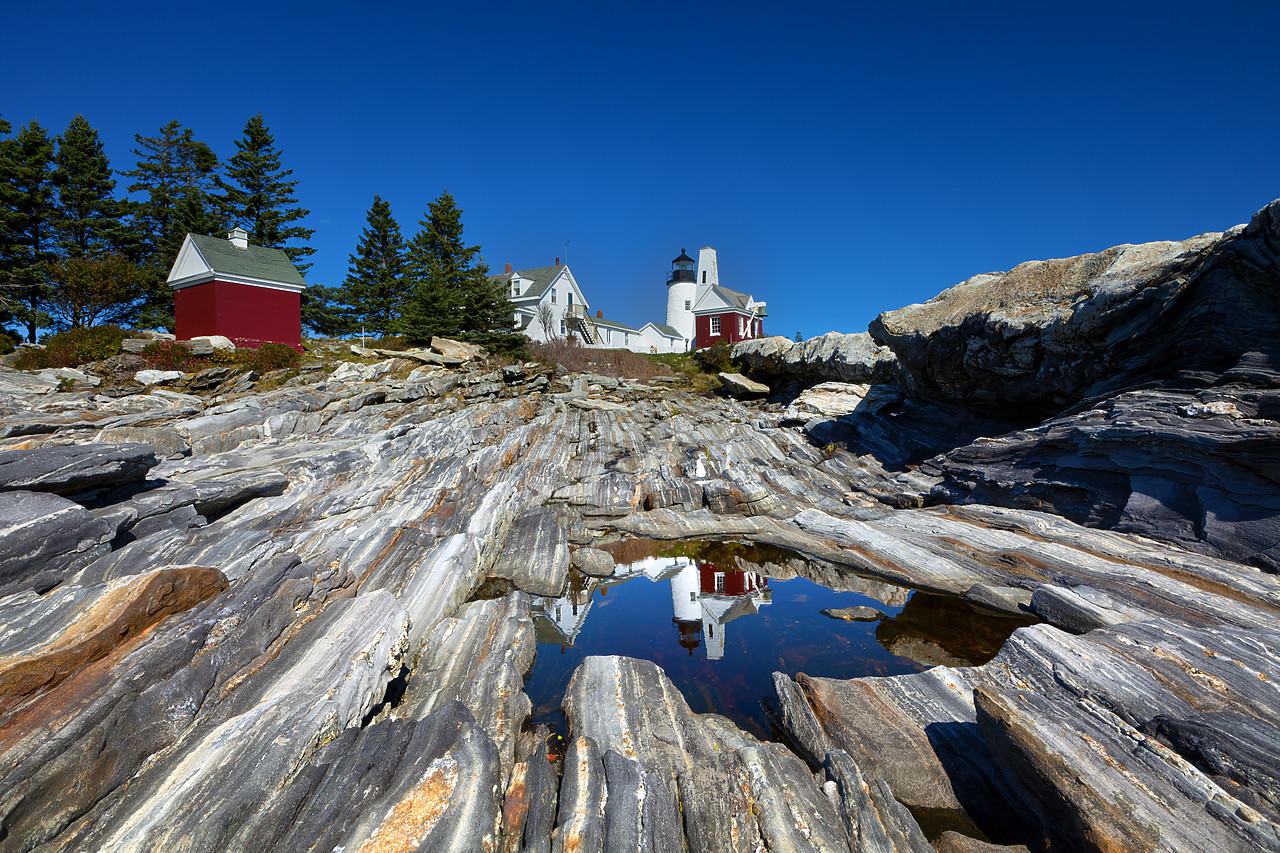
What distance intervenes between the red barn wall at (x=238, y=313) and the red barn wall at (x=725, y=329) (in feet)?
122

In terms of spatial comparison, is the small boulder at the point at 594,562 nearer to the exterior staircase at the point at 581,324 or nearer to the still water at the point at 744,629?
the still water at the point at 744,629

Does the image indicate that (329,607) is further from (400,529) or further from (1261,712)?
(1261,712)

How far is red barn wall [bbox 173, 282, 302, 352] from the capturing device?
99.1ft

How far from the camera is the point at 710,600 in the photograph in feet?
36.5

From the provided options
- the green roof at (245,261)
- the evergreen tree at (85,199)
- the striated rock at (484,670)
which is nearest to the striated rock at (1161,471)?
the striated rock at (484,670)

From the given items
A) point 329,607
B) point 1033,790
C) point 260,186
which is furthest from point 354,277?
point 1033,790

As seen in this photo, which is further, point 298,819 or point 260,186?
point 260,186

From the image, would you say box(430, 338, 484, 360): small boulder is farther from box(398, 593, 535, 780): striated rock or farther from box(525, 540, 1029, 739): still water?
box(398, 593, 535, 780): striated rock

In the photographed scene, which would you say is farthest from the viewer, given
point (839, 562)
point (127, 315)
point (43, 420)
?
point (127, 315)

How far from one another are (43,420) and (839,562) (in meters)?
21.9

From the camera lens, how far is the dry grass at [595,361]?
37.3 metres

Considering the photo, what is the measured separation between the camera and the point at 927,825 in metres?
5.11

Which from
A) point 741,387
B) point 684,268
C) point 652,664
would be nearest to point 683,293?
point 684,268

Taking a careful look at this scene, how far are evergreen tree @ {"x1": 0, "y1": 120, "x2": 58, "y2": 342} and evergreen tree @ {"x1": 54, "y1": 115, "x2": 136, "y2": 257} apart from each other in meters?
0.65
